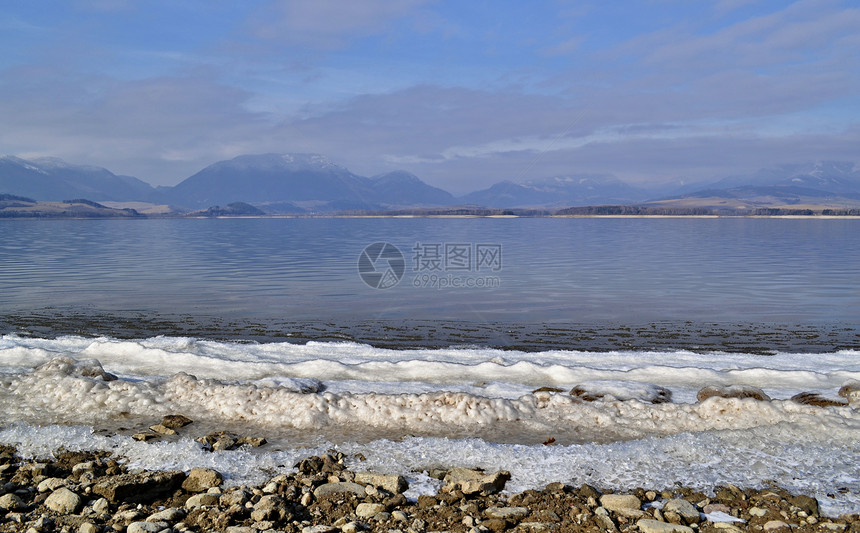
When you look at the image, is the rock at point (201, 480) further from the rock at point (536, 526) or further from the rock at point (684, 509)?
the rock at point (684, 509)

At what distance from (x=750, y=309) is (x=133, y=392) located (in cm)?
2138

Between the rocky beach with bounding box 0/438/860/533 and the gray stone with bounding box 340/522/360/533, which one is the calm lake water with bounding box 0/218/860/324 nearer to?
the rocky beach with bounding box 0/438/860/533

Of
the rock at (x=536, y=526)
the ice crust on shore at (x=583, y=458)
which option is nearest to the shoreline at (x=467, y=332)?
the ice crust on shore at (x=583, y=458)

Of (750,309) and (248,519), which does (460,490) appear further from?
(750,309)

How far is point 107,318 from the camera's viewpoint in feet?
68.0

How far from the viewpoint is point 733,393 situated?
9492 millimetres

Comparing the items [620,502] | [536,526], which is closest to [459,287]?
[620,502]

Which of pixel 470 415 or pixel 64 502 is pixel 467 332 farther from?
pixel 64 502

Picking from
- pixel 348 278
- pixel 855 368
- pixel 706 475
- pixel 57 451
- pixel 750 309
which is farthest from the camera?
pixel 348 278

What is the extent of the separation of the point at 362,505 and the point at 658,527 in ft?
9.49

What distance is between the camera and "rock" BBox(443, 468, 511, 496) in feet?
21.0

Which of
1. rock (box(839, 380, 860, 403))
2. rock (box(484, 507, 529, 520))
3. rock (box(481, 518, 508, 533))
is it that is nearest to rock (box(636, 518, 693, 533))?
rock (box(484, 507, 529, 520))

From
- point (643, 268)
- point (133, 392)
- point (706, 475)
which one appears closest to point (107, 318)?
point (133, 392)

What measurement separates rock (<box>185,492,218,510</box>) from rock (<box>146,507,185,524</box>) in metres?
0.14
